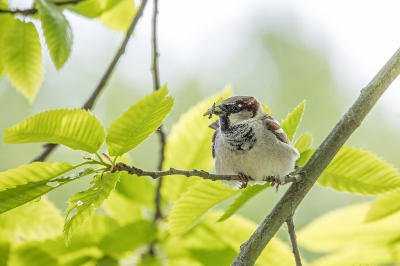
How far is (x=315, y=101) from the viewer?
5.97m

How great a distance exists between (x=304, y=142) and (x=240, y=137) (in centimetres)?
36

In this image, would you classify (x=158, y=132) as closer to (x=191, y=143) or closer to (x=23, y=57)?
(x=191, y=143)

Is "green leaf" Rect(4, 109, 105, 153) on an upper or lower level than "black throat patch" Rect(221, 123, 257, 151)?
lower

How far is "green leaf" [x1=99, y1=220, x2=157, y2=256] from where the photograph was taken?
1510mm

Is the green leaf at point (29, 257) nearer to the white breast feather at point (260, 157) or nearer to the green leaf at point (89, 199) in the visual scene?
the green leaf at point (89, 199)

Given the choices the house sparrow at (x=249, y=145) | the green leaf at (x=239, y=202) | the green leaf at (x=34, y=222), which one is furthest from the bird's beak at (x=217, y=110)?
the green leaf at (x=34, y=222)

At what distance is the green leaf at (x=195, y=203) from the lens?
4.50 feet

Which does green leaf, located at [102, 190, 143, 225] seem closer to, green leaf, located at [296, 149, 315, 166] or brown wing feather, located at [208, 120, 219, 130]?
brown wing feather, located at [208, 120, 219, 130]

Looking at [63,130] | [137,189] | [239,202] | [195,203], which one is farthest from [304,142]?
[63,130]

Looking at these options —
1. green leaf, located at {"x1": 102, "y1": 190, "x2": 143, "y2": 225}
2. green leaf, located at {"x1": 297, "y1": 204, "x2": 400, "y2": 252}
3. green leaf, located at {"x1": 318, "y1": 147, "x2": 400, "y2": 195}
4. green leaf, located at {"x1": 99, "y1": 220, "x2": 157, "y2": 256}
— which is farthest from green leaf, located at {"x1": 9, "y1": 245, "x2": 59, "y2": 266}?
green leaf, located at {"x1": 318, "y1": 147, "x2": 400, "y2": 195}

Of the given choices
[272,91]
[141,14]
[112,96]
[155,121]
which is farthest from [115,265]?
[112,96]

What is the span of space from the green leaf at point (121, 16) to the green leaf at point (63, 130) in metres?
1.25

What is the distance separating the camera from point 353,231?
149 cm

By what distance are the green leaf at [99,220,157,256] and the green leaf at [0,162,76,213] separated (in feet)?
1.85
